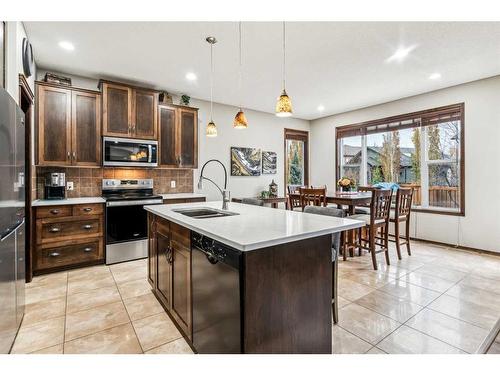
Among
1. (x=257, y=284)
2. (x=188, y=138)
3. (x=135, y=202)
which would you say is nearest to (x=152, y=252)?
(x=135, y=202)

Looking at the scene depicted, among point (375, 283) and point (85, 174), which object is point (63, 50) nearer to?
point (85, 174)

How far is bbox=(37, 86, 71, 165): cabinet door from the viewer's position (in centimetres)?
343

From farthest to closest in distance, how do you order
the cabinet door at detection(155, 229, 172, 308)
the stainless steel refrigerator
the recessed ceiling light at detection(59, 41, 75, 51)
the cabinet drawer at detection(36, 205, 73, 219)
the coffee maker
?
the coffee maker
the cabinet drawer at detection(36, 205, 73, 219)
the recessed ceiling light at detection(59, 41, 75, 51)
the cabinet door at detection(155, 229, 172, 308)
the stainless steel refrigerator

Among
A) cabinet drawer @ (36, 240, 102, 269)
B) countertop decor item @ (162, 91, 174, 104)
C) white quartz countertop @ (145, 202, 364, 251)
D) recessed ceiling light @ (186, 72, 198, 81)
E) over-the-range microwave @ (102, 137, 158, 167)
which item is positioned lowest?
cabinet drawer @ (36, 240, 102, 269)

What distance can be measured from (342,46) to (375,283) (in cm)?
272

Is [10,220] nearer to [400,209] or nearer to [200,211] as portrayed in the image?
[200,211]

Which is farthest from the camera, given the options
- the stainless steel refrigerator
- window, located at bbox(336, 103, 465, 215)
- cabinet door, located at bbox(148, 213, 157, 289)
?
window, located at bbox(336, 103, 465, 215)

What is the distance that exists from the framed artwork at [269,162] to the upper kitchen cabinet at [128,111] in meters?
2.60

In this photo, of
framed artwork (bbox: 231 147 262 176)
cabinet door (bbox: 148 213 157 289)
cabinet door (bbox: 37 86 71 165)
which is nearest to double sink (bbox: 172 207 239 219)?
cabinet door (bbox: 148 213 157 289)

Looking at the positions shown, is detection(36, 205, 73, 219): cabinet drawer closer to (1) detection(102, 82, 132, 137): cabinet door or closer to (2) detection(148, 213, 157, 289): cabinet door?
(1) detection(102, 82, 132, 137): cabinet door

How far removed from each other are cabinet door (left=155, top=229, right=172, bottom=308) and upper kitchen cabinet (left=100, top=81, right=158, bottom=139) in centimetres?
218

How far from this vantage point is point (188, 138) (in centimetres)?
460
